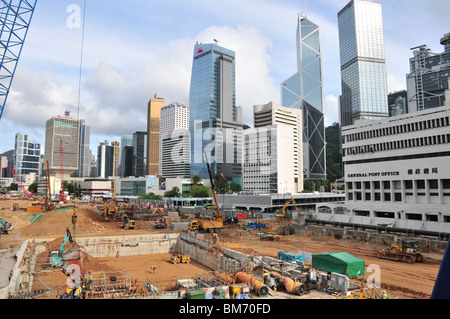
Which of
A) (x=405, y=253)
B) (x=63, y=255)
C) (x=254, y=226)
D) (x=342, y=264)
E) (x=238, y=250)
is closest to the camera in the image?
(x=342, y=264)

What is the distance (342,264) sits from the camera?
906 inches

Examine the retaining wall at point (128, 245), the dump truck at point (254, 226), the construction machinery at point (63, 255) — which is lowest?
the retaining wall at point (128, 245)

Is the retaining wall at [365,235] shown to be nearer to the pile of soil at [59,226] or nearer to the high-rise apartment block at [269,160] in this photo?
the pile of soil at [59,226]

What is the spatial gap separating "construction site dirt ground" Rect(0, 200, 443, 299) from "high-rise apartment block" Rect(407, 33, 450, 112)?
181m

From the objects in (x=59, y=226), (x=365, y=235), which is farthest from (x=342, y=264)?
(x=59, y=226)

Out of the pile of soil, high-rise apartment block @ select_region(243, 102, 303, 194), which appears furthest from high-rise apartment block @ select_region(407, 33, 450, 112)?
the pile of soil

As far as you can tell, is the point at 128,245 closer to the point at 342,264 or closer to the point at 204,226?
the point at 204,226

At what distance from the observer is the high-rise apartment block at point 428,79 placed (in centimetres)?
18275

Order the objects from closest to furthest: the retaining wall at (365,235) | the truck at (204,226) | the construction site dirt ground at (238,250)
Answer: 1. the construction site dirt ground at (238,250)
2. the retaining wall at (365,235)
3. the truck at (204,226)

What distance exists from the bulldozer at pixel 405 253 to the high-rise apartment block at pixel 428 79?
604ft

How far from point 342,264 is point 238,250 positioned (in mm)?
18046

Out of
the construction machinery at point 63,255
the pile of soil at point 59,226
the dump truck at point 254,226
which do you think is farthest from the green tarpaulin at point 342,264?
the pile of soil at point 59,226

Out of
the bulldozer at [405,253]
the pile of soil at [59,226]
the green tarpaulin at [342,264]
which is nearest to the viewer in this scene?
the green tarpaulin at [342,264]

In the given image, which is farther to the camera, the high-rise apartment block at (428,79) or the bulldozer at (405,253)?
the high-rise apartment block at (428,79)
